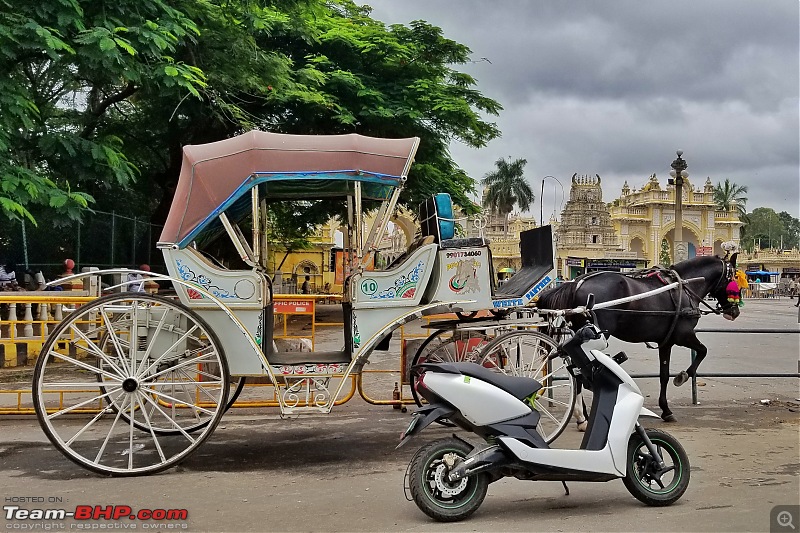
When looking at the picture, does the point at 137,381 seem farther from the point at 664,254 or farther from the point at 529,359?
the point at 664,254

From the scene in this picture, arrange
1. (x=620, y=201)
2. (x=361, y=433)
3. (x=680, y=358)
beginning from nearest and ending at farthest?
1. (x=361, y=433)
2. (x=680, y=358)
3. (x=620, y=201)

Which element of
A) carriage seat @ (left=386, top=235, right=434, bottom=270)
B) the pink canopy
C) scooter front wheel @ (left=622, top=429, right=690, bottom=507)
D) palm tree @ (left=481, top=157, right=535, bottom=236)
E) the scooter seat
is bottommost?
scooter front wheel @ (left=622, top=429, right=690, bottom=507)

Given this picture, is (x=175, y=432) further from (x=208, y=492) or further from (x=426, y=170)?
(x=426, y=170)

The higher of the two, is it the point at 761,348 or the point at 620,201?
the point at 620,201

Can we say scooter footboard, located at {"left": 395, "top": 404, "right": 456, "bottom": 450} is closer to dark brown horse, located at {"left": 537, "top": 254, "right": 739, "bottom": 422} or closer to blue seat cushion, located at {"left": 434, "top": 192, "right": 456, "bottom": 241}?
blue seat cushion, located at {"left": 434, "top": 192, "right": 456, "bottom": 241}

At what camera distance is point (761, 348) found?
620 inches

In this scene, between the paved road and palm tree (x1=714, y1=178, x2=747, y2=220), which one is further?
palm tree (x1=714, y1=178, x2=747, y2=220)

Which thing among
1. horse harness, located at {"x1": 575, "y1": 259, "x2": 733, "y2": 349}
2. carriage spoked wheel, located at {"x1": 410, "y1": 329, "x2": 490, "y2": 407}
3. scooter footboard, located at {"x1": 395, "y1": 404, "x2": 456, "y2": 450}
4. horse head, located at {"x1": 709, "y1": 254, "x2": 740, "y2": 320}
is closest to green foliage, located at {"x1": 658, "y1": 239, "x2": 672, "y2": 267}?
horse head, located at {"x1": 709, "y1": 254, "x2": 740, "y2": 320}

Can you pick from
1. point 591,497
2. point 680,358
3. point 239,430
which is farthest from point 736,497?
point 680,358

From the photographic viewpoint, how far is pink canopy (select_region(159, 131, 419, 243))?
237 inches

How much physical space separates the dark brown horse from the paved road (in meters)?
0.90

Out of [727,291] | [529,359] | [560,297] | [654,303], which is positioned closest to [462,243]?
[529,359]

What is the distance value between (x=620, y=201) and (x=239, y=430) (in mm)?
77474

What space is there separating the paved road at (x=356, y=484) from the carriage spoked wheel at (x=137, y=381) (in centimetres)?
28
